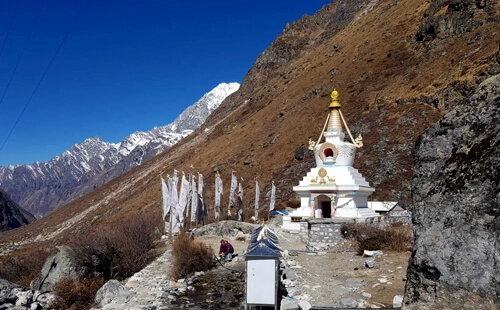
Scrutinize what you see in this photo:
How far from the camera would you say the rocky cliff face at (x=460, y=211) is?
11.4 ft

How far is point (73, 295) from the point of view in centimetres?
1273

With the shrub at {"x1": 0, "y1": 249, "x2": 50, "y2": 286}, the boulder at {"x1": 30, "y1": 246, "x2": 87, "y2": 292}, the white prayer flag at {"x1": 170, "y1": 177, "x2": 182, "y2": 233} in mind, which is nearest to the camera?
the boulder at {"x1": 30, "y1": 246, "x2": 87, "y2": 292}

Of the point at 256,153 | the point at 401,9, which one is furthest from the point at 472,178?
the point at 401,9

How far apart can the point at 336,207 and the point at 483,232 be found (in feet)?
70.0

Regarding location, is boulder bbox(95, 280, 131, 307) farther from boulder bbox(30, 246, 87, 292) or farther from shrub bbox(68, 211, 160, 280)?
shrub bbox(68, 211, 160, 280)

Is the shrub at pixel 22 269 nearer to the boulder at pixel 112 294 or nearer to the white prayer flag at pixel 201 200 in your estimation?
the boulder at pixel 112 294

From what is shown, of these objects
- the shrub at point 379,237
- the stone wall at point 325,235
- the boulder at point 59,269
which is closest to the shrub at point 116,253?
the boulder at point 59,269

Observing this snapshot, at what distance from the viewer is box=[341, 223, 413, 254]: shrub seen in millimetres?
13819

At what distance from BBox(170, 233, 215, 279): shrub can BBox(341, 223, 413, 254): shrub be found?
18.0ft

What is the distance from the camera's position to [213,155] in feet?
237

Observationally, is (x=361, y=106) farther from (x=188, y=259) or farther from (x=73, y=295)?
(x=73, y=295)

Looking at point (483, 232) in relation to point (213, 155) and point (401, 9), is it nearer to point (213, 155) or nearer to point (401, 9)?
point (213, 155)

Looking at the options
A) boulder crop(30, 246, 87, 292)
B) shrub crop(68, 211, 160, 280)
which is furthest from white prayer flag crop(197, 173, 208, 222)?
boulder crop(30, 246, 87, 292)

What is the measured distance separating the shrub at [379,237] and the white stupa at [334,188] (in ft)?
25.7
